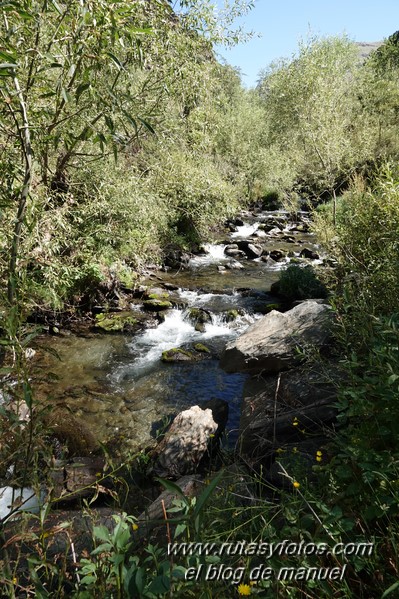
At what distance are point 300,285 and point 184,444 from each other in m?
8.04

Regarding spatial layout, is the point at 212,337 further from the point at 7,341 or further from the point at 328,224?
the point at 7,341

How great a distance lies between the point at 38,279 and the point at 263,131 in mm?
30486

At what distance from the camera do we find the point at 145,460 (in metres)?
5.24

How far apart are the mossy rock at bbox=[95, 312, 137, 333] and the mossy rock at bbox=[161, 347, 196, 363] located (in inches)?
72.0

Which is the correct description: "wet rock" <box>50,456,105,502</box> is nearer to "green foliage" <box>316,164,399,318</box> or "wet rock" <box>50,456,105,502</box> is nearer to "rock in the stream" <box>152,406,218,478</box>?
"rock in the stream" <box>152,406,218,478</box>

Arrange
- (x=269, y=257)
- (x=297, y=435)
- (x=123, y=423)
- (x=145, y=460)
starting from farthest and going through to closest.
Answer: (x=269, y=257), (x=123, y=423), (x=145, y=460), (x=297, y=435)

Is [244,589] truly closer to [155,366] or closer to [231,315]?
[155,366]

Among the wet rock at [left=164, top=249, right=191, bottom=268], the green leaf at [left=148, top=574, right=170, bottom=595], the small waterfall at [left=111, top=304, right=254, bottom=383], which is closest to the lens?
the green leaf at [left=148, top=574, right=170, bottom=595]

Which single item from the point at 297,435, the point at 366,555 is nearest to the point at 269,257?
the point at 297,435

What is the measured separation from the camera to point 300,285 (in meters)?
12.0

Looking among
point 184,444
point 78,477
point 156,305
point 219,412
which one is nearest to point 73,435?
point 78,477

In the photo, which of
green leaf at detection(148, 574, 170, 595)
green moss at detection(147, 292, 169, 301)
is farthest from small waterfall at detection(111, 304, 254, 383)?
green leaf at detection(148, 574, 170, 595)

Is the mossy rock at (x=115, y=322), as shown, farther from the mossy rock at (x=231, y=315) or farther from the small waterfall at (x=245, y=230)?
the small waterfall at (x=245, y=230)

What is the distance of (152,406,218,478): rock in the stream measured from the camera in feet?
16.6
